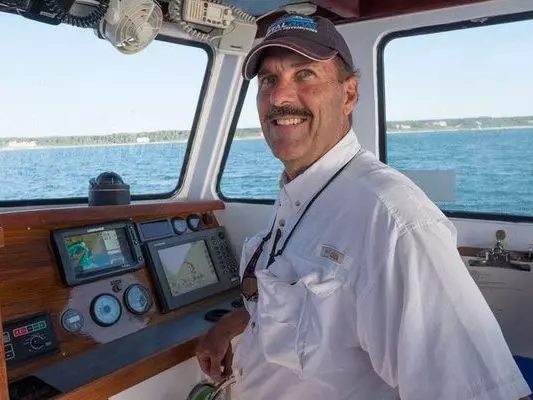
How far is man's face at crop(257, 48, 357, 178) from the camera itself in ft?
4.80

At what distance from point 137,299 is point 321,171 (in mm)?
1154

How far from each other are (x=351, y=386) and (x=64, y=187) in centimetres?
188

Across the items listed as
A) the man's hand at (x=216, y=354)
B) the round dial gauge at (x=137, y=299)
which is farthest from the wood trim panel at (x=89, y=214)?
the man's hand at (x=216, y=354)

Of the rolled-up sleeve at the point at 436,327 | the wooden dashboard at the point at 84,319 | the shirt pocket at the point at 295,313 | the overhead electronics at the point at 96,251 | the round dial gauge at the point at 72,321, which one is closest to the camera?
the rolled-up sleeve at the point at 436,327

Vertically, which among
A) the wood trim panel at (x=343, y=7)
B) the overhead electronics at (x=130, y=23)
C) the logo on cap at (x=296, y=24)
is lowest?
the logo on cap at (x=296, y=24)

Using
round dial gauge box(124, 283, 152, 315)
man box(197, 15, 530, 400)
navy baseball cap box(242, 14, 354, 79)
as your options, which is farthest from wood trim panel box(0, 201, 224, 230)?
navy baseball cap box(242, 14, 354, 79)

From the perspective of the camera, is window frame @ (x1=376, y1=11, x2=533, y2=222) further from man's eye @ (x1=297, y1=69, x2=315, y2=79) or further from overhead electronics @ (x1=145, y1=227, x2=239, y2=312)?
A: man's eye @ (x1=297, y1=69, x2=315, y2=79)

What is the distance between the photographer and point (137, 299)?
7.41ft

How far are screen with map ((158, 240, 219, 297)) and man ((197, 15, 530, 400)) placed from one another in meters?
0.85

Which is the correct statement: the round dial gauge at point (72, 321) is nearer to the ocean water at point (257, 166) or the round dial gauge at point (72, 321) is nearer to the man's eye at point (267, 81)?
the ocean water at point (257, 166)

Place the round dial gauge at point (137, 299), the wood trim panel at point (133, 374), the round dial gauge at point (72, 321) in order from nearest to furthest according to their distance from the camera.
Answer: the wood trim panel at point (133, 374)
the round dial gauge at point (72, 321)
the round dial gauge at point (137, 299)

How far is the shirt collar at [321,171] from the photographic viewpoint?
1462mm

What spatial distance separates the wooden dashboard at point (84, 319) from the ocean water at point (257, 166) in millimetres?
493

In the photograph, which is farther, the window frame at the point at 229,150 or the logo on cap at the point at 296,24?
the window frame at the point at 229,150
